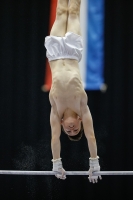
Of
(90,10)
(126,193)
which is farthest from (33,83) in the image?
(126,193)

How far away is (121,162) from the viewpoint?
8.24m

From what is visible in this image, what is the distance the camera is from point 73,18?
19.5ft

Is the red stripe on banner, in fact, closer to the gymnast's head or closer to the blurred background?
the blurred background

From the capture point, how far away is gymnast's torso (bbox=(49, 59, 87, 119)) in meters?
5.49

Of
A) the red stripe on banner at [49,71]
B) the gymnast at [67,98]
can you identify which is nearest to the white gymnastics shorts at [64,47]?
Answer: the gymnast at [67,98]

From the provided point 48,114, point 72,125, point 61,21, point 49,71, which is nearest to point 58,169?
point 72,125

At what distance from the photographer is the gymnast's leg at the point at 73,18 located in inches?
231

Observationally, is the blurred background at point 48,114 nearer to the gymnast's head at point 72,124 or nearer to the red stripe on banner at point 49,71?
the red stripe on banner at point 49,71

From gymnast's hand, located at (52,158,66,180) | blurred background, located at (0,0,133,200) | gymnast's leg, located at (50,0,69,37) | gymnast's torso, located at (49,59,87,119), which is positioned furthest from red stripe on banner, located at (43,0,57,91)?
gymnast's hand, located at (52,158,66,180)

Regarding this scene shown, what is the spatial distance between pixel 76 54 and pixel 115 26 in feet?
9.18

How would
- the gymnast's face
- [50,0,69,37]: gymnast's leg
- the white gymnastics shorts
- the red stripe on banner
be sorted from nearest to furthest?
the gymnast's face, the white gymnastics shorts, [50,0,69,37]: gymnast's leg, the red stripe on banner

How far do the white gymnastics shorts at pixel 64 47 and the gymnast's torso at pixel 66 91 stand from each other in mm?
167

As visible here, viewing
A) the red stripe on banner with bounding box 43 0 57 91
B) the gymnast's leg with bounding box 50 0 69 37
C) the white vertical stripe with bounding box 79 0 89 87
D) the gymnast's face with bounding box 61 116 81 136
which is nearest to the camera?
the gymnast's face with bounding box 61 116 81 136

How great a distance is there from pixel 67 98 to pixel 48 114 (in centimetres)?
287
